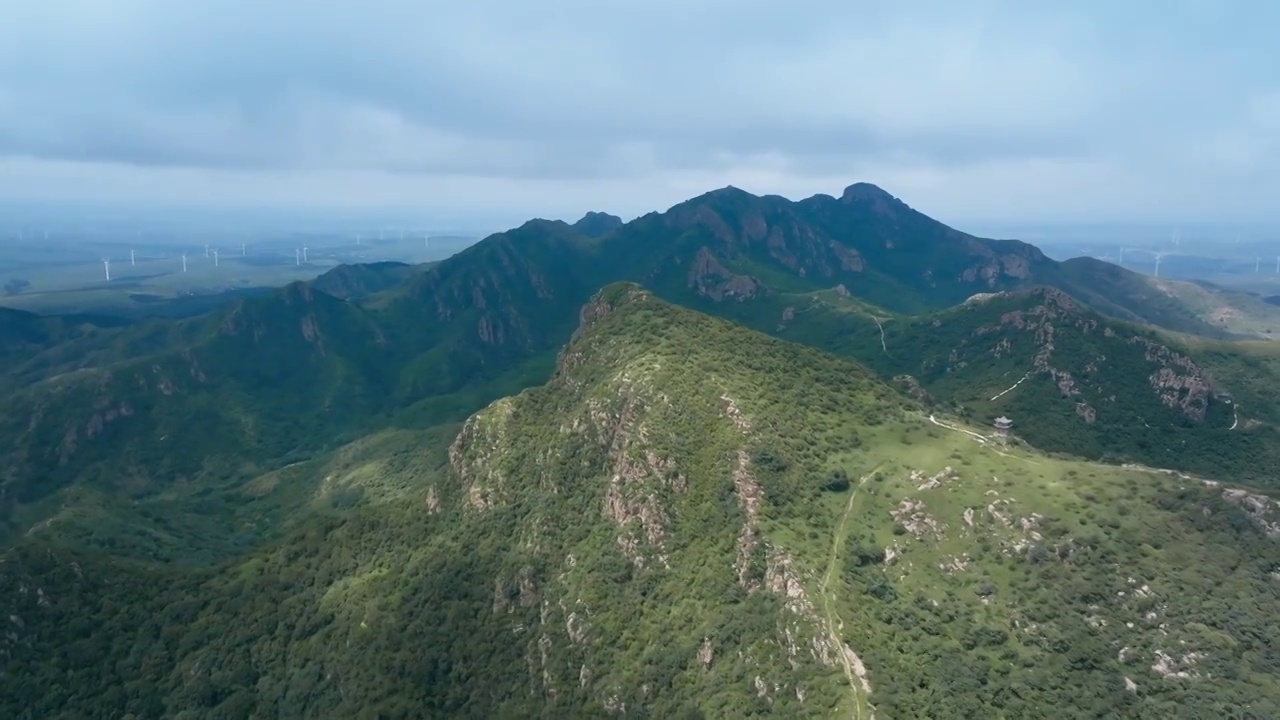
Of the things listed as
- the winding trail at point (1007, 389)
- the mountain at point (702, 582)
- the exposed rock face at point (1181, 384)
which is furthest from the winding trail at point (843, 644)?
the exposed rock face at point (1181, 384)

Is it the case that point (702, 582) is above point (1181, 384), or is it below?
below

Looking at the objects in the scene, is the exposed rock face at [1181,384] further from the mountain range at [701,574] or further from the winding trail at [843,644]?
the winding trail at [843,644]

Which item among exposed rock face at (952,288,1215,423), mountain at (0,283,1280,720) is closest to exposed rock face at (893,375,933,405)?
mountain at (0,283,1280,720)

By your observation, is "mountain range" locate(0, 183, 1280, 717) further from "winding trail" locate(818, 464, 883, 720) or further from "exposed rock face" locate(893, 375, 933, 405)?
"exposed rock face" locate(893, 375, 933, 405)

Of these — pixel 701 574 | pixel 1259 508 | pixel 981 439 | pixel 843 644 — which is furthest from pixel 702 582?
pixel 1259 508

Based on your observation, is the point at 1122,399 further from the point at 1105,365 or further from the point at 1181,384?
the point at 1181,384
